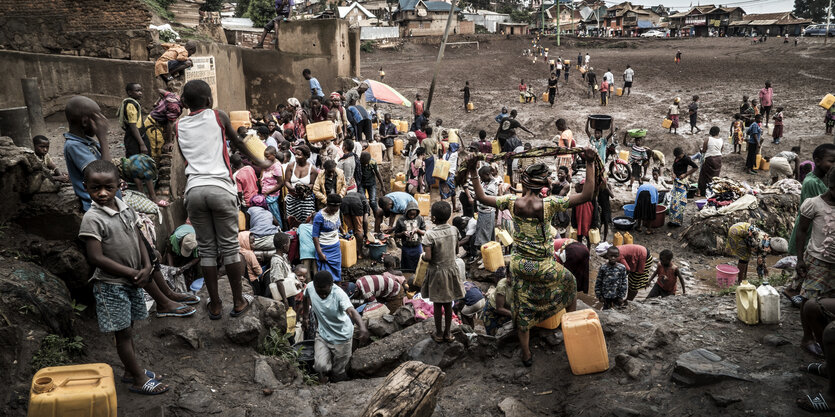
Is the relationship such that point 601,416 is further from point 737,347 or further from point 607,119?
point 607,119

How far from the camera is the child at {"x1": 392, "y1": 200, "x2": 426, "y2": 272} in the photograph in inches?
299

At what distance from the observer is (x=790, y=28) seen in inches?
2069

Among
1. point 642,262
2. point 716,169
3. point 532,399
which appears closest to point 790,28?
point 716,169

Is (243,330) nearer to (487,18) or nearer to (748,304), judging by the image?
(748,304)

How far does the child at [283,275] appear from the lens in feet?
20.0

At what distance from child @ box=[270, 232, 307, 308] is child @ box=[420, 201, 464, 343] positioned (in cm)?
191

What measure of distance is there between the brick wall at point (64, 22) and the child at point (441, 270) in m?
7.47

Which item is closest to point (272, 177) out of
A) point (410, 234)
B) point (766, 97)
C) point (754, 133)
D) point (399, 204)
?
point (399, 204)

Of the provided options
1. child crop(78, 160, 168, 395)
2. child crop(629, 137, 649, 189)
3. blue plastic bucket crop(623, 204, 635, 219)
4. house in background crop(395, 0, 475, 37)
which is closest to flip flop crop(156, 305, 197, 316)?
child crop(78, 160, 168, 395)

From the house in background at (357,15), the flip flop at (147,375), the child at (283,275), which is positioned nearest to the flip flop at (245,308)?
the flip flop at (147,375)

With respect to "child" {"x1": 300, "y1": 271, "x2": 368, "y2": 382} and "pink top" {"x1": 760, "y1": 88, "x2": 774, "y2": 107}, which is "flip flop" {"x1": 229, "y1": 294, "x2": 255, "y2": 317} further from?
"pink top" {"x1": 760, "y1": 88, "x2": 774, "y2": 107}

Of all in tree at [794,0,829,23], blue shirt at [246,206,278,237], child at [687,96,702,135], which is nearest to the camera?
blue shirt at [246,206,278,237]

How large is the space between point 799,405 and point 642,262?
352 cm

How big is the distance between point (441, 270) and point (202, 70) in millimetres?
6959
